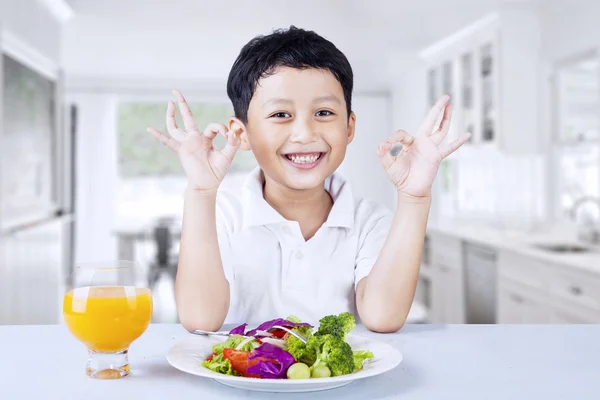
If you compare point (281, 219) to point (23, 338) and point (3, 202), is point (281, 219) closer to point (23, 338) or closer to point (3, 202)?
point (23, 338)

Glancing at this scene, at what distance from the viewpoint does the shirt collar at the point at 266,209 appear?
1.31m

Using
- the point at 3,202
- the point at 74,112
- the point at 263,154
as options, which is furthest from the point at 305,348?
the point at 74,112

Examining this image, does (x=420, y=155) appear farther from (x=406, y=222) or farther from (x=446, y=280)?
(x=446, y=280)

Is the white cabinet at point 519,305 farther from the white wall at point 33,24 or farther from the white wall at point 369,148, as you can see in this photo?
the white wall at point 369,148

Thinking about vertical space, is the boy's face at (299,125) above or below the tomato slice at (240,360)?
above

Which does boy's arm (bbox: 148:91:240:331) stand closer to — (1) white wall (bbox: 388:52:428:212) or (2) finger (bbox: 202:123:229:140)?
(2) finger (bbox: 202:123:229:140)

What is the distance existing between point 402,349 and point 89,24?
16.1ft

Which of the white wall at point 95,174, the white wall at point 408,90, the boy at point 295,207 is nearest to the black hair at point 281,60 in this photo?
the boy at point 295,207

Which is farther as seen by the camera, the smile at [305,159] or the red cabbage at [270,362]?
the smile at [305,159]

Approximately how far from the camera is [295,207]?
135cm

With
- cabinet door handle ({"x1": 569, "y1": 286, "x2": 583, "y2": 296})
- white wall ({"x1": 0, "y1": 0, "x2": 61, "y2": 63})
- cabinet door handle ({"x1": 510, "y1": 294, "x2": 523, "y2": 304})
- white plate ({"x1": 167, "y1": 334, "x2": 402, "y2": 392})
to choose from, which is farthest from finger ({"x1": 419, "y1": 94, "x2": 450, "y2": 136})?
white wall ({"x1": 0, "y1": 0, "x2": 61, "y2": 63})

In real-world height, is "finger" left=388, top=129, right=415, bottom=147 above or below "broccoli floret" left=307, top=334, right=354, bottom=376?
above

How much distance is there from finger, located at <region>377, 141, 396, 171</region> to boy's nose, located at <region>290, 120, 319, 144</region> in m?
0.13

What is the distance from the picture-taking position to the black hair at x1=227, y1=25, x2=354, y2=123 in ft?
3.95
